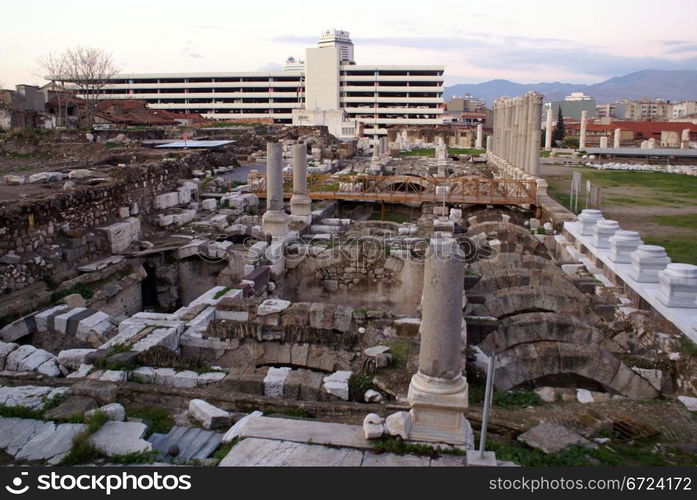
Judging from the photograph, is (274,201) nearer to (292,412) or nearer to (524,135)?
(292,412)

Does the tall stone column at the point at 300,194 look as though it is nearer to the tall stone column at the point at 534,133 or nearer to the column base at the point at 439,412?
the column base at the point at 439,412

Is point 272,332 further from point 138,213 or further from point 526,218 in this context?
point 526,218

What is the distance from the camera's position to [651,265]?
1133cm

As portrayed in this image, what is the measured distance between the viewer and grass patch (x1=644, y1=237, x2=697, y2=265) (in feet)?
46.0

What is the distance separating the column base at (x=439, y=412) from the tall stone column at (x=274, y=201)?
928 cm

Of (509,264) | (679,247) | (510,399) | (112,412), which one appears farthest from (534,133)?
(112,412)

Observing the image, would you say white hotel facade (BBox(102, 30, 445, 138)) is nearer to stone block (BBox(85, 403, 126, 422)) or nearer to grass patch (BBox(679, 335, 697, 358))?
grass patch (BBox(679, 335, 697, 358))

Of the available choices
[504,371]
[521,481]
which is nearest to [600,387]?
[504,371]

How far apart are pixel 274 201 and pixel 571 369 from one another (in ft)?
28.6

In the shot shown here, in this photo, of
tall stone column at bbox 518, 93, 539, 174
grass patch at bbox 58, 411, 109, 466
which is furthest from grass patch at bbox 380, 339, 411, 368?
tall stone column at bbox 518, 93, 539, 174

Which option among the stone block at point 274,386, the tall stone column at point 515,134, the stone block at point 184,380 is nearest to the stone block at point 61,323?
the stone block at point 184,380

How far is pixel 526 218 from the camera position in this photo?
74.2ft

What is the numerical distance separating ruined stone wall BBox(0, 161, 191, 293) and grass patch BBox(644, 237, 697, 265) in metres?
13.4

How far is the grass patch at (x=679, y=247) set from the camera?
14031 millimetres
